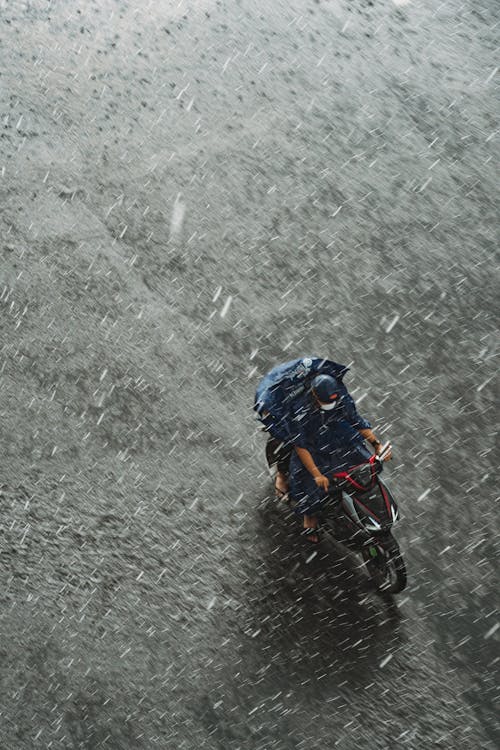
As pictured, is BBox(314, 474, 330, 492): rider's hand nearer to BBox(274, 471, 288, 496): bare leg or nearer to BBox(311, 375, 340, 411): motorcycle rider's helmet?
BBox(311, 375, 340, 411): motorcycle rider's helmet

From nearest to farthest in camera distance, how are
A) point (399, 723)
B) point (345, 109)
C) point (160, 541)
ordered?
1. point (399, 723)
2. point (160, 541)
3. point (345, 109)

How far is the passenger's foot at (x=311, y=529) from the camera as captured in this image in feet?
22.1

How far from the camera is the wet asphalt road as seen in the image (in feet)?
19.5

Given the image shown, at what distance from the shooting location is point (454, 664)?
614 centimetres

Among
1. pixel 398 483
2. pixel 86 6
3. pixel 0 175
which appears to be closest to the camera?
pixel 398 483

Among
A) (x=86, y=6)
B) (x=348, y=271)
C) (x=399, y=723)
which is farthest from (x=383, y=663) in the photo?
(x=86, y=6)

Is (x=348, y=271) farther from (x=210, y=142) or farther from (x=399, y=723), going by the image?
(x=399, y=723)

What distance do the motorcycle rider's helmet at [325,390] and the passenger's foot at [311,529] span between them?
3.14 feet

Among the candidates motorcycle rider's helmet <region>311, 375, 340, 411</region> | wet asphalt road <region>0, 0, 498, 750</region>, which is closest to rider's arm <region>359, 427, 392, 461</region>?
motorcycle rider's helmet <region>311, 375, 340, 411</region>

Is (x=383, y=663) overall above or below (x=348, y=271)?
below

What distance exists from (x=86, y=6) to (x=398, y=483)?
10.0 metres

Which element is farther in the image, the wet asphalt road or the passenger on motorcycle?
the passenger on motorcycle

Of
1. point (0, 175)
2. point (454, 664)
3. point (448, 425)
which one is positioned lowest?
point (0, 175)

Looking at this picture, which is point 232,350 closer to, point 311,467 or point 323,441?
point 323,441
